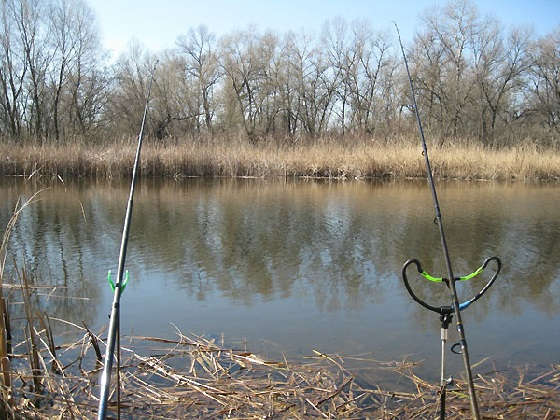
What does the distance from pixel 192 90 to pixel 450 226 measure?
22.5 metres

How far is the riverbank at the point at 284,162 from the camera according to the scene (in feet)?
43.3

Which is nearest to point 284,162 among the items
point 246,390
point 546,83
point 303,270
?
point 303,270

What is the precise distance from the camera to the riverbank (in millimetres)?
13188

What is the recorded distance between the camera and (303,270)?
3.97 meters

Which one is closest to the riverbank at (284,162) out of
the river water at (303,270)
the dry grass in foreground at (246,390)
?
the river water at (303,270)

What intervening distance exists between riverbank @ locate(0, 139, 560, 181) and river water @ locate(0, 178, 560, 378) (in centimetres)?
553

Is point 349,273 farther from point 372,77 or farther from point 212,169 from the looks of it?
point 372,77

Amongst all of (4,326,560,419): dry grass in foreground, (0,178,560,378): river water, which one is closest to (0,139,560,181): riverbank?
(0,178,560,378): river water

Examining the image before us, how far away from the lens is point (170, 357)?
2.33 metres

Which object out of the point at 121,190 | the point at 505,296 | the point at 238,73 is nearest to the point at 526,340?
the point at 505,296

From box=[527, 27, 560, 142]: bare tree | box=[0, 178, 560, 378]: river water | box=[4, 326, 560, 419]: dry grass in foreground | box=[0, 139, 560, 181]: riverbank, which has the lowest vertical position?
box=[4, 326, 560, 419]: dry grass in foreground

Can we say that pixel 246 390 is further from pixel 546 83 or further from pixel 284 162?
pixel 546 83

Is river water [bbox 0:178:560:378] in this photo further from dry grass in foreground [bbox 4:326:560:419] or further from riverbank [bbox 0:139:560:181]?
riverbank [bbox 0:139:560:181]

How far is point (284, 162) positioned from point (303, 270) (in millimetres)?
10199
